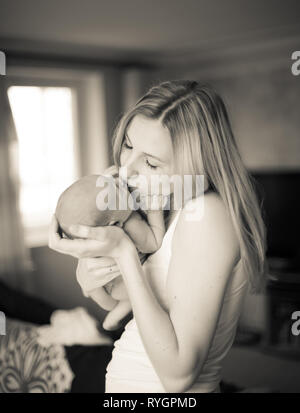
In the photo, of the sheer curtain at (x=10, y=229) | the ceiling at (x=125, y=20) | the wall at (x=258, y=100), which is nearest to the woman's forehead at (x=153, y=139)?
the ceiling at (x=125, y=20)

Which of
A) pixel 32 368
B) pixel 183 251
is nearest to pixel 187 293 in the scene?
pixel 183 251

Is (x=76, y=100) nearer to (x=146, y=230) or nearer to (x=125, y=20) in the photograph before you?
(x=125, y=20)

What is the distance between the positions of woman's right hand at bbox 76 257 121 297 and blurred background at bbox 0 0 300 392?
0.45 feet

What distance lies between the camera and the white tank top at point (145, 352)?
22.4 inches

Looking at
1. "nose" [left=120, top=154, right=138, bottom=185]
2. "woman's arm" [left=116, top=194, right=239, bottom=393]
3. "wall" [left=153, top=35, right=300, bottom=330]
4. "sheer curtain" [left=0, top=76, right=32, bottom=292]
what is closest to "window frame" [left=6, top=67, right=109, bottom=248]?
"nose" [left=120, top=154, right=138, bottom=185]

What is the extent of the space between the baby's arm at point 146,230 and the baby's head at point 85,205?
0.04 m

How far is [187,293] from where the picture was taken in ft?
1.69

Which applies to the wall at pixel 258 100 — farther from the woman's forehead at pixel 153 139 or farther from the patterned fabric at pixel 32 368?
the woman's forehead at pixel 153 139

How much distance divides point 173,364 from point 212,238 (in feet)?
0.48

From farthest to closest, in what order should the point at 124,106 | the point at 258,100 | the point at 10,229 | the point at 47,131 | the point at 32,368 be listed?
the point at 258,100 → the point at 10,229 → the point at 124,106 → the point at 32,368 → the point at 47,131

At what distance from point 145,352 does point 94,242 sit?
0.17 m

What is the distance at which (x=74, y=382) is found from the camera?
85 centimetres
